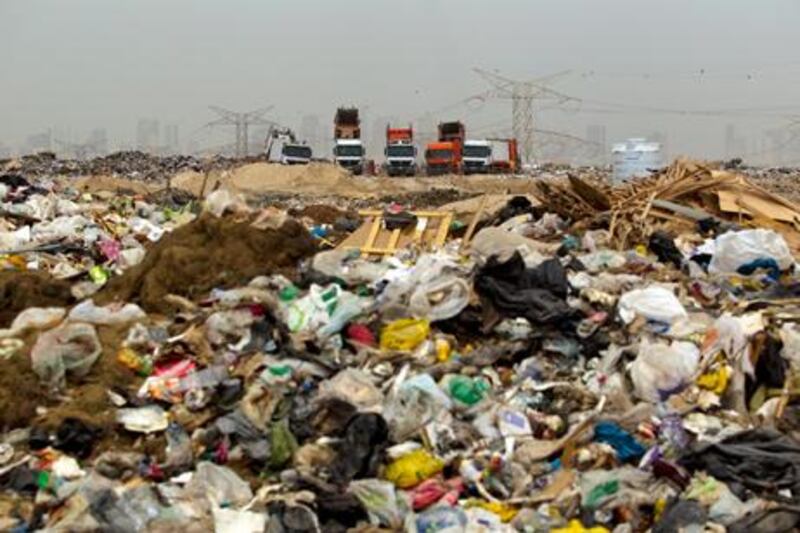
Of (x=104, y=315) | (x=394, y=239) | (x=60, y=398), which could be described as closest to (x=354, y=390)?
(x=60, y=398)

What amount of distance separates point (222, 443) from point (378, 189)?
2407 centimetres

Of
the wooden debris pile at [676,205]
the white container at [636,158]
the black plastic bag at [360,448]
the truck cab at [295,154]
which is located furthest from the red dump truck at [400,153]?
the black plastic bag at [360,448]

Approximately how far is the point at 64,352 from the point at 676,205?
6191 mm

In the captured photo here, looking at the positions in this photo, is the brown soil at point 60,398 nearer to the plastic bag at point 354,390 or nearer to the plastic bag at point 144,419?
the plastic bag at point 144,419

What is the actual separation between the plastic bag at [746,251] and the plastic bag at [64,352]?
15.7ft

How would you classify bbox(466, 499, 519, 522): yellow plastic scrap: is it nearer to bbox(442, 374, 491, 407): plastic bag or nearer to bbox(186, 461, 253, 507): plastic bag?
bbox(442, 374, 491, 407): plastic bag

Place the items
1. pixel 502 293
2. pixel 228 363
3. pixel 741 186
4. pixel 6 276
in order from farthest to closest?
pixel 741 186, pixel 6 276, pixel 502 293, pixel 228 363

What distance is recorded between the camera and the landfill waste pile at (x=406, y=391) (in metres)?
4.07

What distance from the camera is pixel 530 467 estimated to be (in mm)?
4449

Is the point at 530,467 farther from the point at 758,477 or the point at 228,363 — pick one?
the point at 228,363

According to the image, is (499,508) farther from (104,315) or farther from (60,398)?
(104,315)

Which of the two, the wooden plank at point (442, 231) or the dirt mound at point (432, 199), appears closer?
the wooden plank at point (442, 231)

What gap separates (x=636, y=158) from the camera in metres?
16.0

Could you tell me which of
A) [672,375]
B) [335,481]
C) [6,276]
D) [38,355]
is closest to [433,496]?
[335,481]
